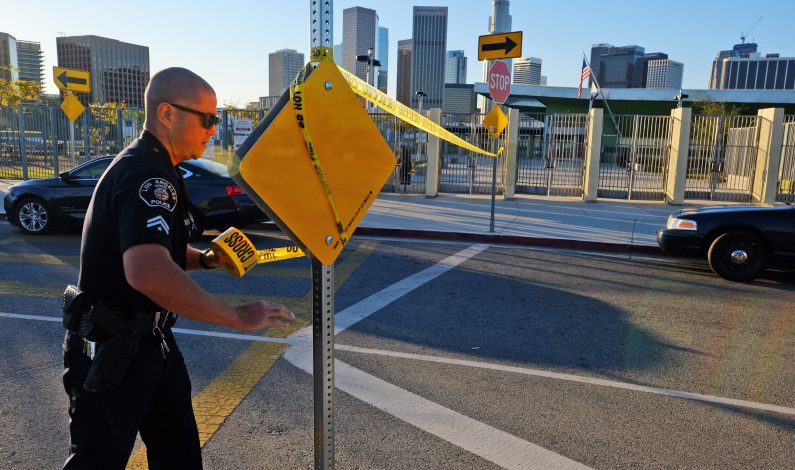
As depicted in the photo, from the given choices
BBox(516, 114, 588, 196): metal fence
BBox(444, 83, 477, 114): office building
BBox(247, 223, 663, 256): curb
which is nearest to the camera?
BBox(247, 223, 663, 256): curb

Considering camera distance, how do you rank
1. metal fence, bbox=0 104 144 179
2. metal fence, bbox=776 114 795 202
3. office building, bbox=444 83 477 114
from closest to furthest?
metal fence, bbox=776 114 795 202
metal fence, bbox=0 104 144 179
office building, bbox=444 83 477 114

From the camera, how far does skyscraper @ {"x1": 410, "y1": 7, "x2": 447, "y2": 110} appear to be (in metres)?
134

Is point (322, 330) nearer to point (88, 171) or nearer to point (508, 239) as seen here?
point (508, 239)

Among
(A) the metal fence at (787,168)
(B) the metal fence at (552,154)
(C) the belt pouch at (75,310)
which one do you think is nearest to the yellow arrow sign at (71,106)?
(B) the metal fence at (552,154)

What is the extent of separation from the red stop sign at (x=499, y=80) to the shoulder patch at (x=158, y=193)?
9036 mm

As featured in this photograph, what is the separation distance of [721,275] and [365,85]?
7.43m

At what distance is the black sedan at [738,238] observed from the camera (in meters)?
7.68

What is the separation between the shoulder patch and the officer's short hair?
281mm

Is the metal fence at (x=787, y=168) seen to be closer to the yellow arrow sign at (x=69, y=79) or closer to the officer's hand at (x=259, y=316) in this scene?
the officer's hand at (x=259, y=316)

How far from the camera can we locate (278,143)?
1699mm

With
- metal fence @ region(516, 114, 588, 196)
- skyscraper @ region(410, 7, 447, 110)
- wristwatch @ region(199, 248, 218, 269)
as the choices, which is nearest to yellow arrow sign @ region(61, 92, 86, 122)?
metal fence @ region(516, 114, 588, 196)

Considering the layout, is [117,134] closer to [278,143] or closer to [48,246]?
[48,246]

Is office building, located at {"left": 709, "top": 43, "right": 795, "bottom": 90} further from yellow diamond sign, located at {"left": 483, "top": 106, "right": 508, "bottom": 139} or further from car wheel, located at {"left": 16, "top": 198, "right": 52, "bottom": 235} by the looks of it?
car wheel, located at {"left": 16, "top": 198, "right": 52, "bottom": 235}

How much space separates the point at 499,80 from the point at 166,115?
900 centimetres
